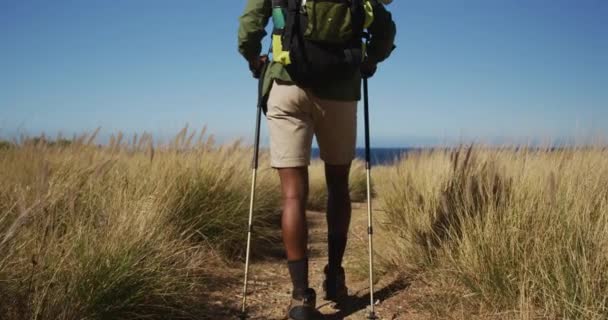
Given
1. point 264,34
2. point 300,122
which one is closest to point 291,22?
point 264,34

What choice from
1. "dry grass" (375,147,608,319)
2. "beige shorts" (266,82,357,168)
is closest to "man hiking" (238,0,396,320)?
"beige shorts" (266,82,357,168)

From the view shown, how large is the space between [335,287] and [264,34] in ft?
5.05

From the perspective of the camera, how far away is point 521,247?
97.1 inches

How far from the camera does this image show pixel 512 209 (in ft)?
9.05

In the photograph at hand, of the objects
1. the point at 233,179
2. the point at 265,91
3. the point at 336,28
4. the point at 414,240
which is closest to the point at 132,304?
the point at 265,91

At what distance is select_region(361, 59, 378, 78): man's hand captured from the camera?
2.86 m

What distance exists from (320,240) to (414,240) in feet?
5.37

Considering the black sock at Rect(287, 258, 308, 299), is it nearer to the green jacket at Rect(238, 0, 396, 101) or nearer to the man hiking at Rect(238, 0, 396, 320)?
the man hiking at Rect(238, 0, 396, 320)

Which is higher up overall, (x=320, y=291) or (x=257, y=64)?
(x=257, y=64)

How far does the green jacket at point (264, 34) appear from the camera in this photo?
255cm

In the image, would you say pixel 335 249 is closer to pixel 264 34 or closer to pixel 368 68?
pixel 368 68

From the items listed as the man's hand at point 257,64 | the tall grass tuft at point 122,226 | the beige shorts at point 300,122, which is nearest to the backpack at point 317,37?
the beige shorts at point 300,122

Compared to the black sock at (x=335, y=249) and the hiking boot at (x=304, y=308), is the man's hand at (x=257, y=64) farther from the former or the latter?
the hiking boot at (x=304, y=308)

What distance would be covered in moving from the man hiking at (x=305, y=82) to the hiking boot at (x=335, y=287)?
358mm
